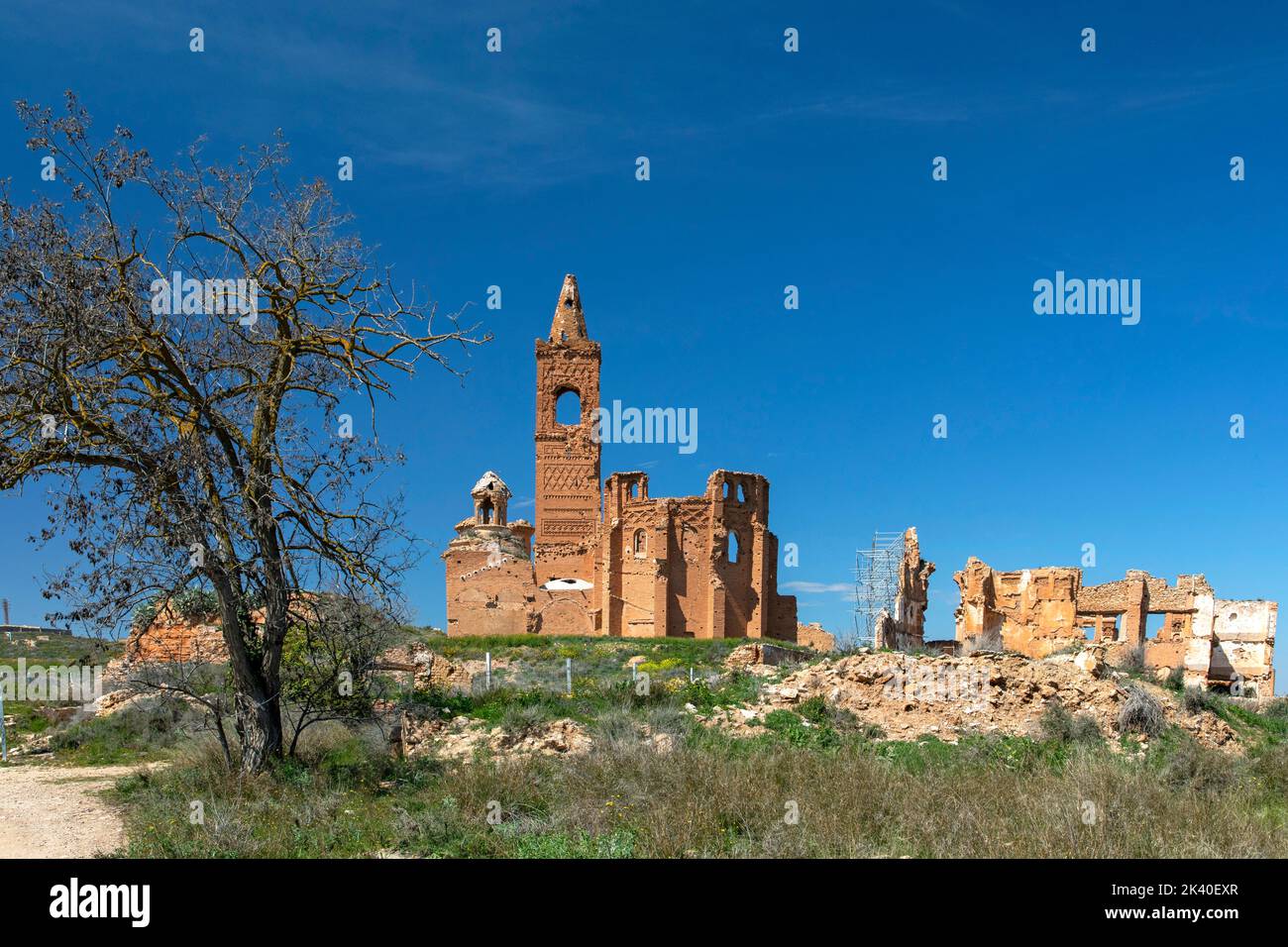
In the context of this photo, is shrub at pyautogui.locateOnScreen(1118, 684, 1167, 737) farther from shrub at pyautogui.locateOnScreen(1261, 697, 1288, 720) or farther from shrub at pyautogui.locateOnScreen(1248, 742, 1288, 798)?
shrub at pyautogui.locateOnScreen(1261, 697, 1288, 720)

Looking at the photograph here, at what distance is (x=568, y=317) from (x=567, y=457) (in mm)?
9413

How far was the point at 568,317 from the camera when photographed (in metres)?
58.2

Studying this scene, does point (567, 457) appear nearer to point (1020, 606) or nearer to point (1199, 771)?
point (1020, 606)

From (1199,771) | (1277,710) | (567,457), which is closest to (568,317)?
(567,457)

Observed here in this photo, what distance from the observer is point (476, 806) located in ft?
32.6

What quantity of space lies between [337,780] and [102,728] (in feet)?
30.6

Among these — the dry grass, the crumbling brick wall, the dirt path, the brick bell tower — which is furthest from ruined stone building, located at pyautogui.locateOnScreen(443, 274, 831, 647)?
the dry grass

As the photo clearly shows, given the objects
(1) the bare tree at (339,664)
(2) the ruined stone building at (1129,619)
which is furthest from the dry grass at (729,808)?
(2) the ruined stone building at (1129,619)

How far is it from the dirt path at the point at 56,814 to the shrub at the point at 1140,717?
14.2 meters

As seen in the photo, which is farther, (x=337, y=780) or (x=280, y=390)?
(x=280, y=390)
